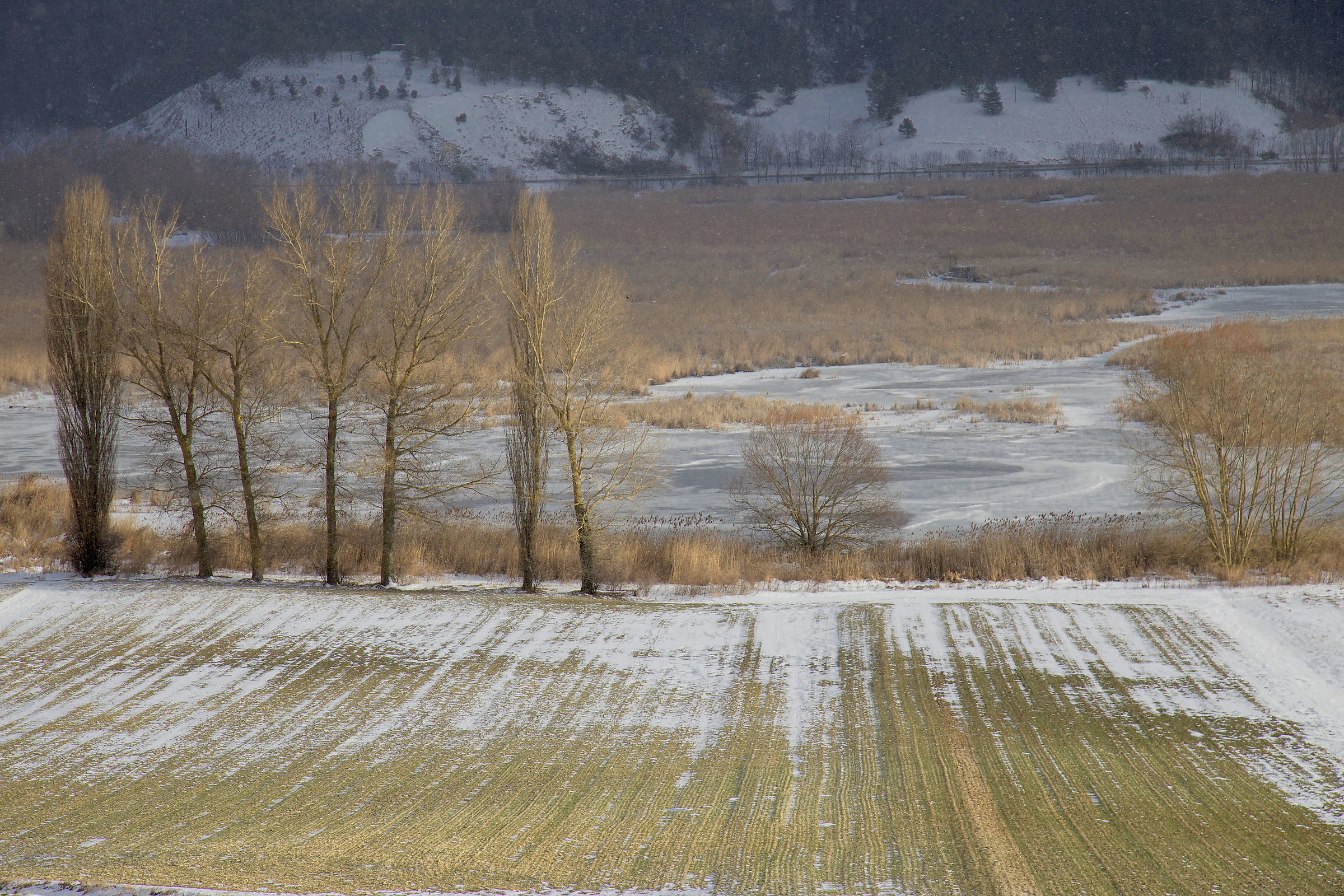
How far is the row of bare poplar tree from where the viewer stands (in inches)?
722

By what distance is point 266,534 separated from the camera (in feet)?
64.6

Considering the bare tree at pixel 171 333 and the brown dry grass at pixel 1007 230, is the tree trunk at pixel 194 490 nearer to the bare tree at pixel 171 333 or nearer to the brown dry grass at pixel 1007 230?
the bare tree at pixel 171 333

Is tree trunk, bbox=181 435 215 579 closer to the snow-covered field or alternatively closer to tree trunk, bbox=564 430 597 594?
the snow-covered field

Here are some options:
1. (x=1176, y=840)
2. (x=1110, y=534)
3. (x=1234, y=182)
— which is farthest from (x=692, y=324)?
(x=1234, y=182)

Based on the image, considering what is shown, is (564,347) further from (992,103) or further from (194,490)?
(992,103)

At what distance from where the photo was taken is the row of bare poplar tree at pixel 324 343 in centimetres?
1834

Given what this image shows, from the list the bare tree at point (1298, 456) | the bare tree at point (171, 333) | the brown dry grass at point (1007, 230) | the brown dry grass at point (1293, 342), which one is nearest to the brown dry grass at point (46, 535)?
the bare tree at point (171, 333)

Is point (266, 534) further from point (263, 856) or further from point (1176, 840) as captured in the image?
point (1176, 840)

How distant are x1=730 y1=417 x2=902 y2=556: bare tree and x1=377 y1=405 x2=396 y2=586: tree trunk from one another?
721 cm

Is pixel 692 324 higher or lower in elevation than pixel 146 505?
higher

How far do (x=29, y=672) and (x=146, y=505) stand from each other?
35.5 ft

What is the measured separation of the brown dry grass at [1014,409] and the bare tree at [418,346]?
58.6 ft

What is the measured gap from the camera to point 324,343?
1836cm

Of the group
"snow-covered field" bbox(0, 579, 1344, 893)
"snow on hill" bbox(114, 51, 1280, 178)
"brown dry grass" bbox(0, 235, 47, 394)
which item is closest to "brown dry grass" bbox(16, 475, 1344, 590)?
"snow-covered field" bbox(0, 579, 1344, 893)
